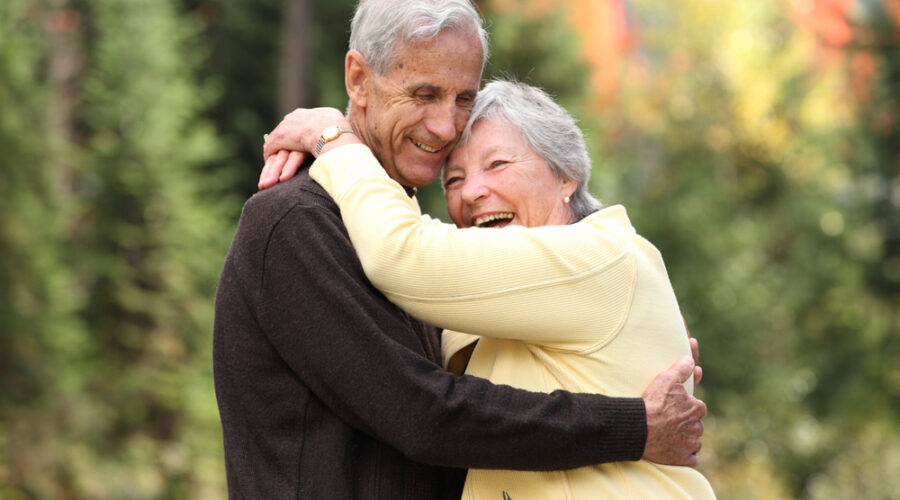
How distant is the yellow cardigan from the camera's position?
2.20 metres

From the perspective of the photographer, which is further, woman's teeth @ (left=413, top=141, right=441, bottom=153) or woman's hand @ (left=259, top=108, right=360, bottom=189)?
woman's teeth @ (left=413, top=141, right=441, bottom=153)

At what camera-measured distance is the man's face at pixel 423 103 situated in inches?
98.9

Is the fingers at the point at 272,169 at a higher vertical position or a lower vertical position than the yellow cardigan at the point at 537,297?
higher

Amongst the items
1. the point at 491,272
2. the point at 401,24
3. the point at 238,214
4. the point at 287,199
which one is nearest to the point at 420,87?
the point at 401,24

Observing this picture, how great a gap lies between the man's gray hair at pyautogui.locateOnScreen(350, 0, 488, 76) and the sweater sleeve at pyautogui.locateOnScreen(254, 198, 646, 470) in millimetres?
516

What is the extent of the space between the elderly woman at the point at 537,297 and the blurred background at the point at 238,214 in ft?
24.3

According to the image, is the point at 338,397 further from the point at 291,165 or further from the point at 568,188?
the point at 568,188

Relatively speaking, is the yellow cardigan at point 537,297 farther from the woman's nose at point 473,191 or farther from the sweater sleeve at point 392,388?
the woman's nose at point 473,191

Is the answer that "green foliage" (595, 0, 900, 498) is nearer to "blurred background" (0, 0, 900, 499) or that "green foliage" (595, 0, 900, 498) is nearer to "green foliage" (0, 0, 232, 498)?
"blurred background" (0, 0, 900, 499)

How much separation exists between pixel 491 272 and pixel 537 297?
0.12 metres

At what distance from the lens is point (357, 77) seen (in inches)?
103

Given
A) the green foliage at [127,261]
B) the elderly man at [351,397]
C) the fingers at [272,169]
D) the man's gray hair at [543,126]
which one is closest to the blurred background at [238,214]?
the green foliage at [127,261]

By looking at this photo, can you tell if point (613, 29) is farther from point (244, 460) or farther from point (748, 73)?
point (244, 460)

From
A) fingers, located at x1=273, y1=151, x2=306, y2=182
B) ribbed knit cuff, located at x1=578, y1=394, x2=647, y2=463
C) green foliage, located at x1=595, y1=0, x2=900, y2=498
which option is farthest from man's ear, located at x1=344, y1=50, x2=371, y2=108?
green foliage, located at x1=595, y1=0, x2=900, y2=498
